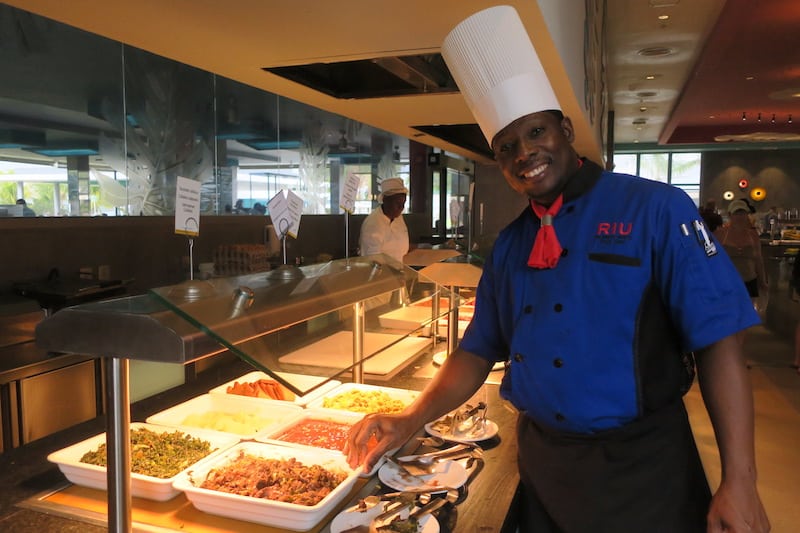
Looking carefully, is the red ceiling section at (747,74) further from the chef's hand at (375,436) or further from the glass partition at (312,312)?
the chef's hand at (375,436)

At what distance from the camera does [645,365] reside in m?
1.29

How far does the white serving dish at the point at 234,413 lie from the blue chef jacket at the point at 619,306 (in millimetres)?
890

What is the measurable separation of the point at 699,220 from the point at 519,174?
38 cm

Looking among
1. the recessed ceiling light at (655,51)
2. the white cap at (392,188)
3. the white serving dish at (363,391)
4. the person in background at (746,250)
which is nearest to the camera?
the white serving dish at (363,391)

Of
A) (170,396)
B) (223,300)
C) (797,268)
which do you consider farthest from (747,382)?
(797,268)

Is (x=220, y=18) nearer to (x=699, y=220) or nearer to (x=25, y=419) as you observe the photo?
(x=699, y=220)

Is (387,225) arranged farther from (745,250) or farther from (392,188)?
(745,250)

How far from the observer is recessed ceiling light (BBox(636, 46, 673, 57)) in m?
7.04

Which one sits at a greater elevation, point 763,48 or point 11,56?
point 763,48

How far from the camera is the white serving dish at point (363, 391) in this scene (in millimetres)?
2123

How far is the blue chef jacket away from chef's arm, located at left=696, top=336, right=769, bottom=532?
58 millimetres

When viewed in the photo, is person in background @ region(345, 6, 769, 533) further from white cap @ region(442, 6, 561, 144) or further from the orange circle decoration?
the orange circle decoration

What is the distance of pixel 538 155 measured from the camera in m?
1.38

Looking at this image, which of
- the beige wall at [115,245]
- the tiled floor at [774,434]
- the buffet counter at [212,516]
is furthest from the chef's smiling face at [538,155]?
the beige wall at [115,245]
